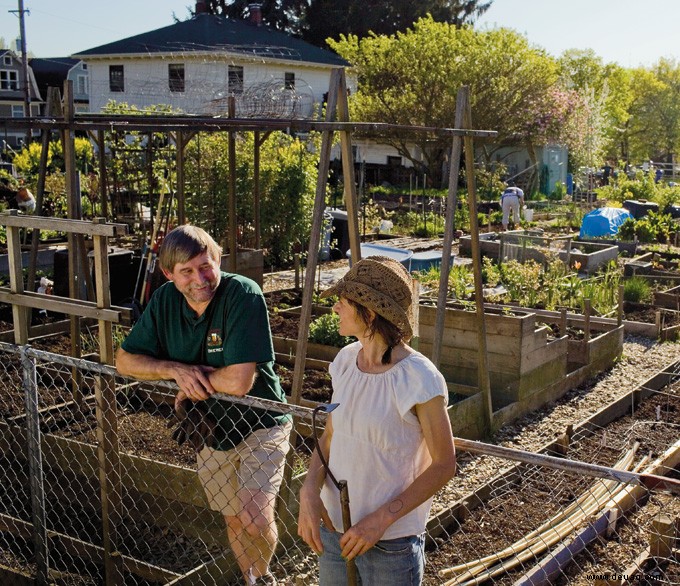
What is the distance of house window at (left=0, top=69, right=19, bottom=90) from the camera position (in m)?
52.6

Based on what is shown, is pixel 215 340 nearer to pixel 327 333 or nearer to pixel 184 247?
pixel 184 247

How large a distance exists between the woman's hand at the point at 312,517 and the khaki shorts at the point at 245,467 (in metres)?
0.78

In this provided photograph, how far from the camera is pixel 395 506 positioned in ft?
8.43

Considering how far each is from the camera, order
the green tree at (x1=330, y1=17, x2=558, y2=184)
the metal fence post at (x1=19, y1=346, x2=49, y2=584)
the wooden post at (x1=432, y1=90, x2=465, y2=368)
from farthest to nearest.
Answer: the green tree at (x1=330, y1=17, x2=558, y2=184) → the wooden post at (x1=432, y1=90, x2=465, y2=368) → the metal fence post at (x1=19, y1=346, x2=49, y2=584)

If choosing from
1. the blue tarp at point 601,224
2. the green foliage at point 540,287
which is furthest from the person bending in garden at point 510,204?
the green foliage at point 540,287

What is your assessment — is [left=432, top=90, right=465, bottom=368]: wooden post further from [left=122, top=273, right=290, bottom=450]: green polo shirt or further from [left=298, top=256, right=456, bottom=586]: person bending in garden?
[left=298, top=256, right=456, bottom=586]: person bending in garden

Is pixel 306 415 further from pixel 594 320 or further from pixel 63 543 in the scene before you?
pixel 594 320

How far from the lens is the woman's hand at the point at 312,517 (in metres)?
2.76

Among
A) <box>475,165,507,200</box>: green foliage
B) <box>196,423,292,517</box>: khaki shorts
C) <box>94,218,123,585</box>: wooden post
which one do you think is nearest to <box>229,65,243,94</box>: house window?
<box>475,165,507,200</box>: green foliage

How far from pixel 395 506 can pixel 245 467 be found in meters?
1.16

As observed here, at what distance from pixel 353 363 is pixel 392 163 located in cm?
3531

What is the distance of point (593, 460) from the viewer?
247 inches

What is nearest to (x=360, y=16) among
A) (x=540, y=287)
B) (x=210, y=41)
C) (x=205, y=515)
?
(x=210, y=41)

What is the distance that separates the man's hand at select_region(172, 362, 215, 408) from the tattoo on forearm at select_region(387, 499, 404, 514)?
37.9 inches
